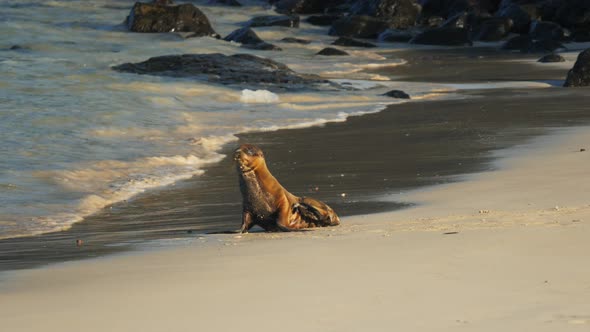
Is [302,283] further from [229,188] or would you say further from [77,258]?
[229,188]

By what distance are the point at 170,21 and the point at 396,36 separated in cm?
661

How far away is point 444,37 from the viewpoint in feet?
105

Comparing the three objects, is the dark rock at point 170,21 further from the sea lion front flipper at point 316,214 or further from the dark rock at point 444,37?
the sea lion front flipper at point 316,214

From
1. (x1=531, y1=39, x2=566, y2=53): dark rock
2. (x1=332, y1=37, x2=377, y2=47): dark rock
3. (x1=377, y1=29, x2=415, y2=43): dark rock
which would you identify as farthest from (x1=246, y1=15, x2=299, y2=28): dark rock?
(x1=531, y1=39, x2=566, y2=53): dark rock

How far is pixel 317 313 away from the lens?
4332 mm

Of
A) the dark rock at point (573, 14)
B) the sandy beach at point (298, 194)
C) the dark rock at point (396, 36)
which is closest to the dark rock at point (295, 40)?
the dark rock at point (396, 36)

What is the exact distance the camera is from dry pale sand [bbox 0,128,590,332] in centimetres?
421

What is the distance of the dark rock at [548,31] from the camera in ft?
102

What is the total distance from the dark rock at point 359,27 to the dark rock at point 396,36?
27.3 inches

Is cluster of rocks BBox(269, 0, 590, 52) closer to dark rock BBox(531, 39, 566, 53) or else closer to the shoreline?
dark rock BBox(531, 39, 566, 53)

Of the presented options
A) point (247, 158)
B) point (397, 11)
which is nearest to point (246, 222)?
point (247, 158)

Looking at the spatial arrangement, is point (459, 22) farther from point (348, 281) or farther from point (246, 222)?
point (348, 281)

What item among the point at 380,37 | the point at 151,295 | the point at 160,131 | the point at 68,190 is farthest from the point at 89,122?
the point at 380,37

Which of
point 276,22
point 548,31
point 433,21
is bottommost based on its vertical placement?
point 276,22
